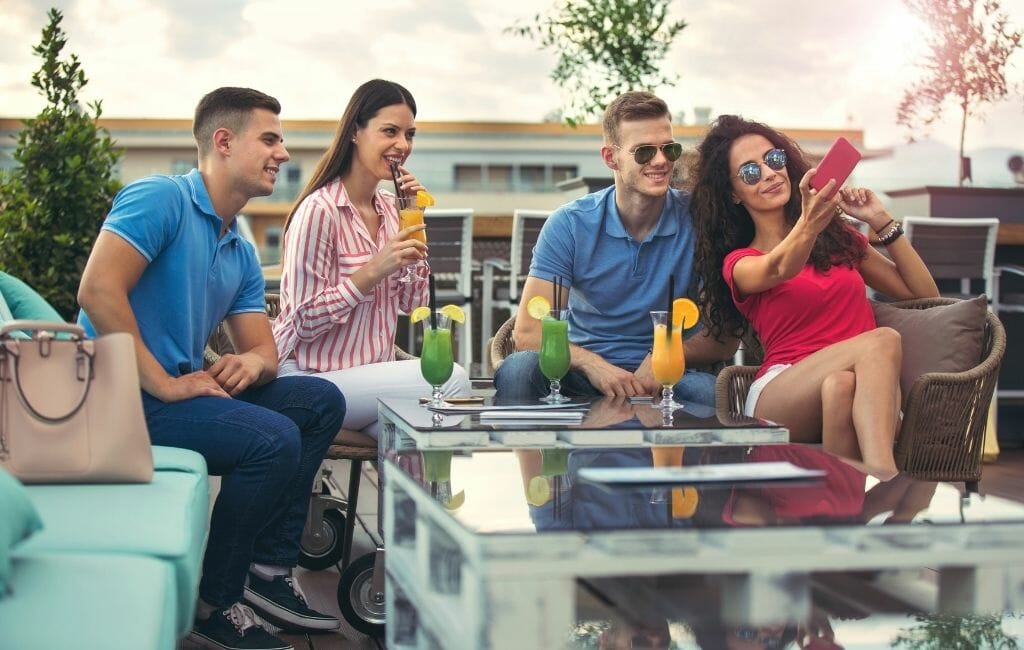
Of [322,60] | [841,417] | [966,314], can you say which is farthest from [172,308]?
[322,60]

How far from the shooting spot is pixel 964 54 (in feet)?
22.7

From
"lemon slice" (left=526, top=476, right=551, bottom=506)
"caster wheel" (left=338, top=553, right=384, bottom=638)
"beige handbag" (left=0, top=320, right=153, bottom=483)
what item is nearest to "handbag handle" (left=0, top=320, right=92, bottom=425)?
"beige handbag" (left=0, top=320, right=153, bottom=483)

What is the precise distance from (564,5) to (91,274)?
16.3 feet

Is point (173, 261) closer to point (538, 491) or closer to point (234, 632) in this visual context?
point (234, 632)

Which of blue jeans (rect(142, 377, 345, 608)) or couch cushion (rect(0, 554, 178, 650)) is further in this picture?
blue jeans (rect(142, 377, 345, 608))

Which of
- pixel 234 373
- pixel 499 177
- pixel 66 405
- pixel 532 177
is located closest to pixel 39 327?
pixel 66 405

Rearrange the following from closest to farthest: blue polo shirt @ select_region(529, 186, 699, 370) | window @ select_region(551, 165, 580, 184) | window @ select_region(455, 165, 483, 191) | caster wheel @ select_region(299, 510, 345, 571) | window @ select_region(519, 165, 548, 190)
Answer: blue polo shirt @ select_region(529, 186, 699, 370) < caster wheel @ select_region(299, 510, 345, 571) < window @ select_region(551, 165, 580, 184) < window @ select_region(519, 165, 548, 190) < window @ select_region(455, 165, 483, 191)

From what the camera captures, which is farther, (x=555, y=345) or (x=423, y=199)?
(x=423, y=199)

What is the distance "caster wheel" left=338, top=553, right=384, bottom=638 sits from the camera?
263 cm

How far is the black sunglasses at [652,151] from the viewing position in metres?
3.09

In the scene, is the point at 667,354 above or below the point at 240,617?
above

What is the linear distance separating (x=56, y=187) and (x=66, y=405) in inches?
104

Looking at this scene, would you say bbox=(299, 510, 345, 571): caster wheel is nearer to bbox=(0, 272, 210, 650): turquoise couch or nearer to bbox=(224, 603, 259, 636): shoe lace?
bbox=(224, 603, 259, 636): shoe lace

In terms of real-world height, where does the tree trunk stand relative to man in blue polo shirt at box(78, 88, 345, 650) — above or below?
above
